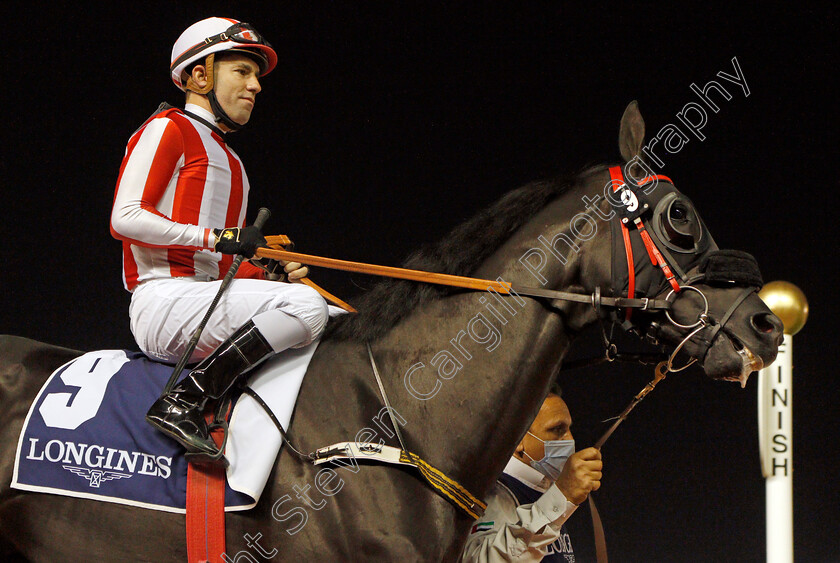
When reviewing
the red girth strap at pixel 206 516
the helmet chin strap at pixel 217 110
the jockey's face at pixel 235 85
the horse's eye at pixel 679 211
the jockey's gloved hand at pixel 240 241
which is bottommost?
the red girth strap at pixel 206 516

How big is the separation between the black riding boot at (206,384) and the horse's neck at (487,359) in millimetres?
293

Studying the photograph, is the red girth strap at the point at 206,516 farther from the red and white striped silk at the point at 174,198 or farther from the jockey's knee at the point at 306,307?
the red and white striped silk at the point at 174,198

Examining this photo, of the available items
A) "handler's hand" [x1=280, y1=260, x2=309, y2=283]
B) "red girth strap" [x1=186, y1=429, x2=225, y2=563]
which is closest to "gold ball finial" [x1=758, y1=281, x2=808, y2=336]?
"handler's hand" [x1=280, y1=260, x2=309, y2=283]

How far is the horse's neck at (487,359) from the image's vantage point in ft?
4.91

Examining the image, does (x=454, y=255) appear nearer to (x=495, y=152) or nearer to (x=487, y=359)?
(x=487, y=359)

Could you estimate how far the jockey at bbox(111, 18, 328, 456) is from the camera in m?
1.49

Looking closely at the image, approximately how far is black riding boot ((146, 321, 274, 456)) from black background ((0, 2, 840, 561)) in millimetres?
1992

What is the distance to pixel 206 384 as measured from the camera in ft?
4.83

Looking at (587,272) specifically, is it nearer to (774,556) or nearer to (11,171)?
(774,556)

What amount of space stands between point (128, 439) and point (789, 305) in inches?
92.8

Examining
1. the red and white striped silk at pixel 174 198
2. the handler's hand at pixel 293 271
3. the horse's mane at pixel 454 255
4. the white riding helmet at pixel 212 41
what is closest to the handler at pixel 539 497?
the horse's mane at pixel 454 255

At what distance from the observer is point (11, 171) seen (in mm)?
3195

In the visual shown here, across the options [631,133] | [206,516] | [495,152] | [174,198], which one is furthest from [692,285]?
[495,152]

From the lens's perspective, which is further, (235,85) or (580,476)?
(235,85)
